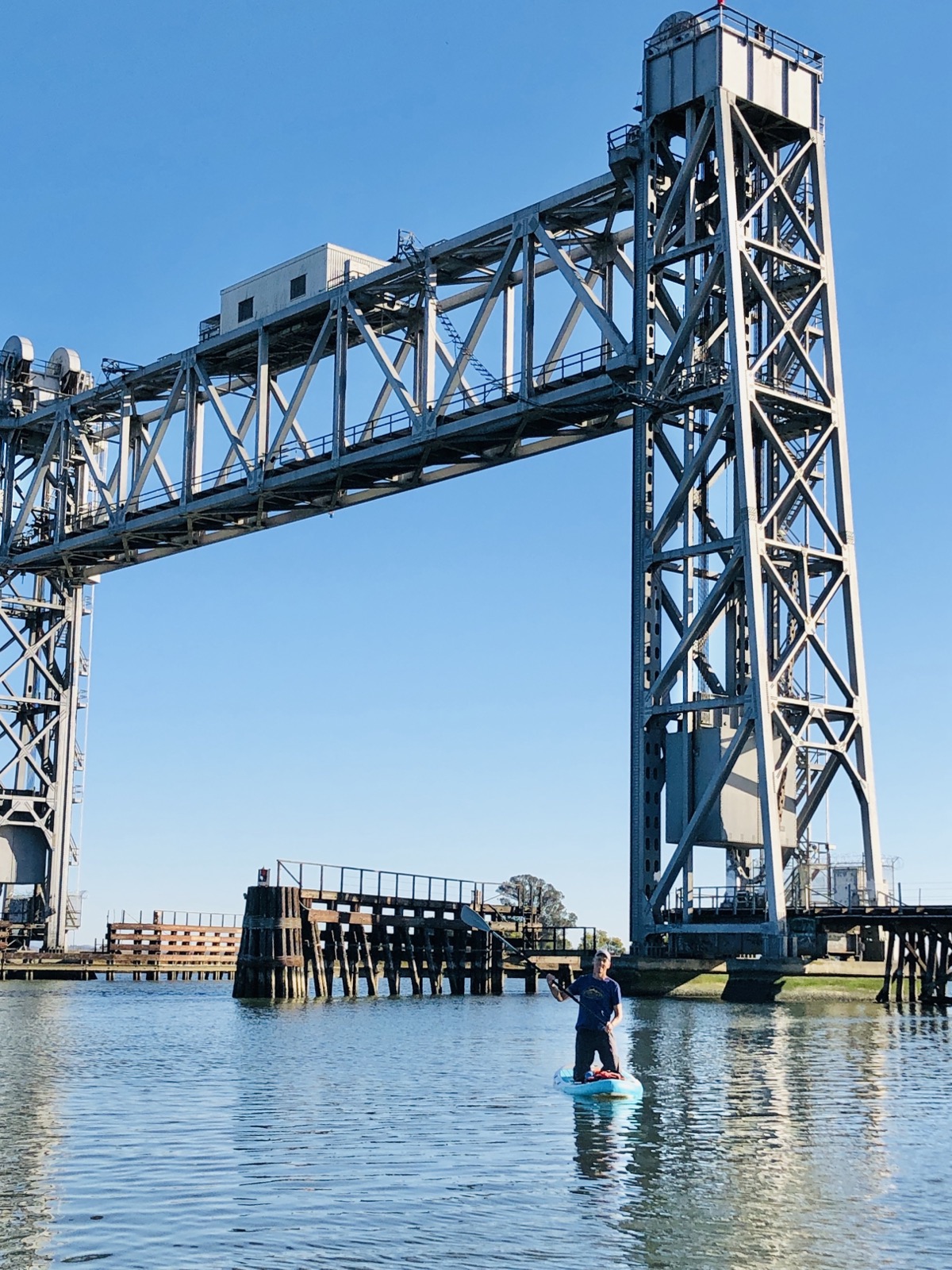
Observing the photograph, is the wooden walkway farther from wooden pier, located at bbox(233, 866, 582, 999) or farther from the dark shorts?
the dark shorts

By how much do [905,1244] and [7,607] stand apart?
68.6 metres

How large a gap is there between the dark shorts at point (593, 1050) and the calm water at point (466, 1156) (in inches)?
24.2

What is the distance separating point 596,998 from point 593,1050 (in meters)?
1.01

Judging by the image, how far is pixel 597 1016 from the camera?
894 inches

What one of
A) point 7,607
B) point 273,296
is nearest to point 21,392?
point 7,607

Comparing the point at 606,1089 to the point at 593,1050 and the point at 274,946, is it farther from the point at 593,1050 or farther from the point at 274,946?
the point at 274,946

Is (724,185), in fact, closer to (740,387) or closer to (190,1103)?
(740,387)

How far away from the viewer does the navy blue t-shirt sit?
2250 centimetres

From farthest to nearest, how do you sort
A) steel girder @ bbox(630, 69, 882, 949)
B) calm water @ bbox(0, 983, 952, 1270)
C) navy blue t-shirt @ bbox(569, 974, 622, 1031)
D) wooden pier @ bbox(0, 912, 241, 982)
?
wooden pier @ bbox(0, 912, 241, 982), steel girder @ bbox(630, 69, 882, 949), navy blue t-shirt @ bbox(569, 974, 622, 1031), calm water @ bbox(0, 983, 952, 1270)

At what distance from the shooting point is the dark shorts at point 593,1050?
23.0m

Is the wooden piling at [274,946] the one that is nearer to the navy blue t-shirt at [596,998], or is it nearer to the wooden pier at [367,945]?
the wooden pier at [367,945]

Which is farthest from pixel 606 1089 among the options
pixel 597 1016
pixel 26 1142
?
pixel 26 1142

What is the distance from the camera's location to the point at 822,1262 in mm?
13055

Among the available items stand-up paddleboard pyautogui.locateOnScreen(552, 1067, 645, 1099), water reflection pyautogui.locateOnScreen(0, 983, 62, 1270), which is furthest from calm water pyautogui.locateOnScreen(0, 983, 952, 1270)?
stand-up paddleboard pyautogui.locateOnScreen(552, 1067, 645, 1099)
